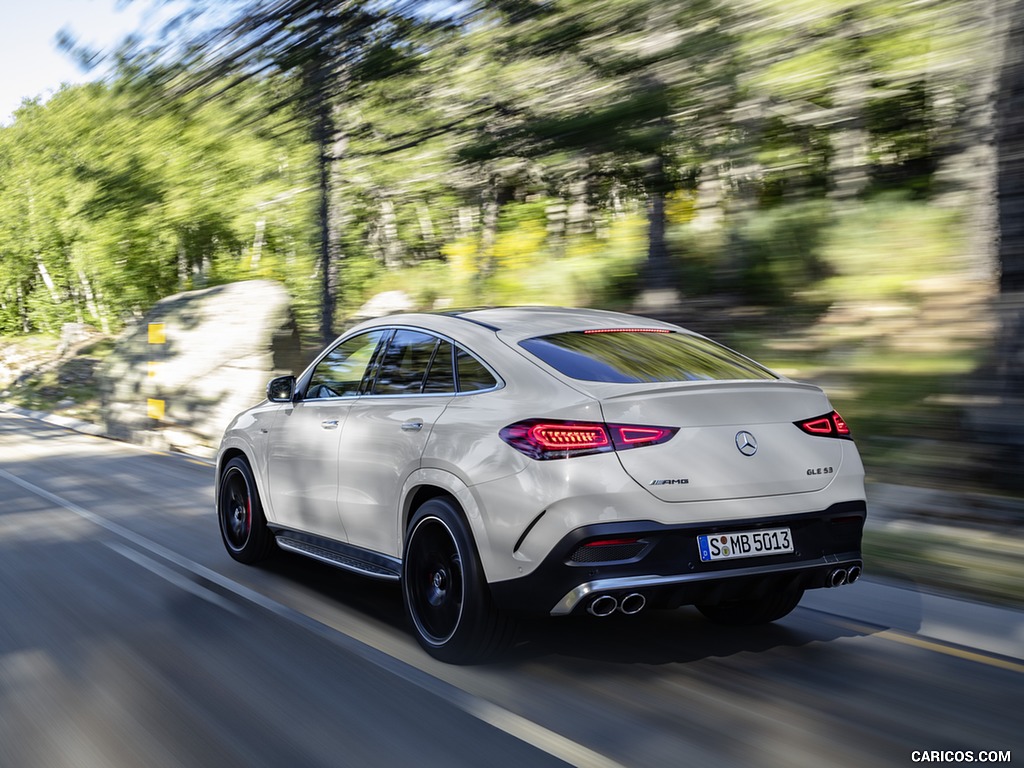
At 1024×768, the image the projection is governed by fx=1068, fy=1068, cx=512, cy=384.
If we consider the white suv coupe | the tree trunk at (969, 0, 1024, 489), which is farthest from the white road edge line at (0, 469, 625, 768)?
the tree trunk at (969, 0, 1024, 489)

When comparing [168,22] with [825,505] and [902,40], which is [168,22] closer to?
[902,40]

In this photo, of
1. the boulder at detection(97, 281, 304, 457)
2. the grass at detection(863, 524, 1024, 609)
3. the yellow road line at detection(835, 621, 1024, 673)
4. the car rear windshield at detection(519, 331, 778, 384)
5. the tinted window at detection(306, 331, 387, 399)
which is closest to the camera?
the car rear windshield at detection(519, 331, 778, 384)

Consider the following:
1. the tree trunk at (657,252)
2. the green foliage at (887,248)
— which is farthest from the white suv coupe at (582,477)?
the green foliage at (887,248)

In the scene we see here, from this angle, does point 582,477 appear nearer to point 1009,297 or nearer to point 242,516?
point 242,516

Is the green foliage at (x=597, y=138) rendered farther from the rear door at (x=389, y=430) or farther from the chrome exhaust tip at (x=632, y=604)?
the chrome exhaust tip at (x=632, y=604)

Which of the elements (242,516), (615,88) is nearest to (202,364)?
(615,88)

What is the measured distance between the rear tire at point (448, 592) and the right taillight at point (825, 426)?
158 cm

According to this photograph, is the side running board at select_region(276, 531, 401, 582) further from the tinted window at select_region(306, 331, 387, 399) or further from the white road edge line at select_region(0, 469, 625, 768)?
the tinted window at select_region(306, 331, 387, 399)

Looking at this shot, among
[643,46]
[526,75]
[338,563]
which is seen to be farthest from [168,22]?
[338,563]

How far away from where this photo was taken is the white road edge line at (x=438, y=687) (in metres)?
3.81

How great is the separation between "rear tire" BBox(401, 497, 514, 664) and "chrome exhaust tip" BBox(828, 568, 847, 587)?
56.4 inches

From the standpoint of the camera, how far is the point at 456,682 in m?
4.61

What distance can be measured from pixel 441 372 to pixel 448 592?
110cm

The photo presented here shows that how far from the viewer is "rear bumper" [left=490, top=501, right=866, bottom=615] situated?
169 inches
